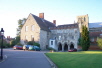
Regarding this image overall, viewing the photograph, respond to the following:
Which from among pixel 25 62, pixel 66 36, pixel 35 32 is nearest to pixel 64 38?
pixel 66 36

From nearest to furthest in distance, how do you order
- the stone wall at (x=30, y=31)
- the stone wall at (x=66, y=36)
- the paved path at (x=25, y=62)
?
the paved path at (x=25, y=62) < the stone wall at (x=30, y=31) < the stone wall at (x=66, y=36)

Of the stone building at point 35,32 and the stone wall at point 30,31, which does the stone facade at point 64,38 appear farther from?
the stone wall at point 30,31

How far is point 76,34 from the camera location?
142 ft

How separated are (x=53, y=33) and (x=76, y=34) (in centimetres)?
968

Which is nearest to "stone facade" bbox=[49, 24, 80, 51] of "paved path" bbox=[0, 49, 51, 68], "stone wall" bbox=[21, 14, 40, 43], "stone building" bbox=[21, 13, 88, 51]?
"stone building" bbox=[21, 13, 88, 51]

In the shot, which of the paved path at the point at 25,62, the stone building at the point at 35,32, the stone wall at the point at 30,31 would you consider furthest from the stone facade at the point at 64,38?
the paved path at the point at 25,62

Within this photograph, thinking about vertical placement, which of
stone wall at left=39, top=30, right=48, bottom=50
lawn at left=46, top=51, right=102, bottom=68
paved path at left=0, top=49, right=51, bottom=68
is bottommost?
paved path at left=0, top=49, right=51, bottom=68

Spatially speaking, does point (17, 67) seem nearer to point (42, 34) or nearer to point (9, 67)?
point (9, 67)

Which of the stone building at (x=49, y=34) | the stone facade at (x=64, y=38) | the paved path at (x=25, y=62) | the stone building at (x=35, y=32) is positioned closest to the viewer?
the paved path at (x=25, y=62)

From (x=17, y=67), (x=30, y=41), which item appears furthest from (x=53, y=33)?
(x=17, y=67)

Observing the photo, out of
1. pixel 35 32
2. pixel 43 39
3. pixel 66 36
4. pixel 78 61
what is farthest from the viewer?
pixel 66 36

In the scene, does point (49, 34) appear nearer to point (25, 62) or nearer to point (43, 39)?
point (43, 39)

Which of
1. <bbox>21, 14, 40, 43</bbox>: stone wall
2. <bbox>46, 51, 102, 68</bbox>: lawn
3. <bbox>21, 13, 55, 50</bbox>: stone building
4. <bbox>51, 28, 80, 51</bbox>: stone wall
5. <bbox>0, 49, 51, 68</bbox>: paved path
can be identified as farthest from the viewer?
<bbox>51, 28, 80, 51</bbox>: stone wall

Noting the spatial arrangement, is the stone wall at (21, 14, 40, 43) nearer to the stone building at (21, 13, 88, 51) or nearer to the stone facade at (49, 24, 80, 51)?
the stone building at (21, 13, 88, 51)
